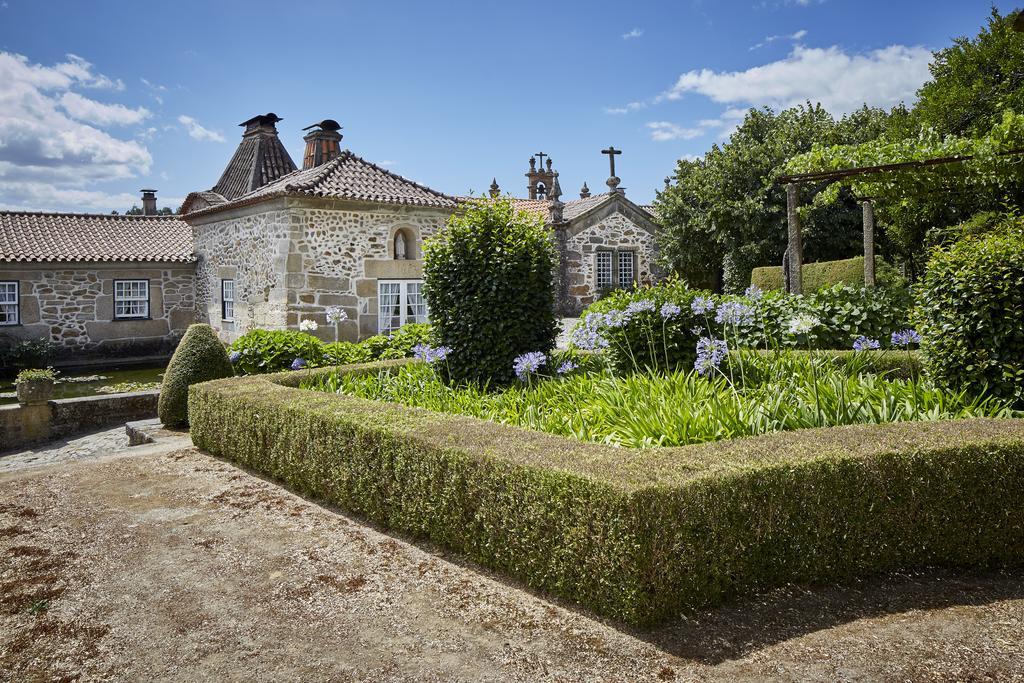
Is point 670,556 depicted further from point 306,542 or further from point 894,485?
point 306,542

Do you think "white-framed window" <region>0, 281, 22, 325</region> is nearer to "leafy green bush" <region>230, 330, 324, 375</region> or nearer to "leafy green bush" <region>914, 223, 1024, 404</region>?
"leafy green bush" <region>230, 330, 324, 375</region>

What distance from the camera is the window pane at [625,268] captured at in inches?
1056

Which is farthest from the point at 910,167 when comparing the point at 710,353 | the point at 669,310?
the point at 710,353

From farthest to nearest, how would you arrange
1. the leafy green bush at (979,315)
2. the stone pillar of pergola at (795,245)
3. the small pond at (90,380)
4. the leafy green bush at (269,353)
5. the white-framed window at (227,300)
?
the white-framed window at (227,300) → the small pond at (90,380) → the stone pillar of pergola at (795,245) → the leafy green bush at (269,353) → the leafy green bush at (979,315)

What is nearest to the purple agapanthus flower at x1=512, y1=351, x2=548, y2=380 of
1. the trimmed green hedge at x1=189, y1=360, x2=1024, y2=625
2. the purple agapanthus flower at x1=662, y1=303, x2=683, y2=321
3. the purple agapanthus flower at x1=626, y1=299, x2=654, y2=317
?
the purple agapanthus flower at x1=626, y1=299, x2=654, y2=317

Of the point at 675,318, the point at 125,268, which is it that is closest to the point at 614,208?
the point at 125,268

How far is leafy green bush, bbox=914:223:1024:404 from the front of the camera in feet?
→ 18.4

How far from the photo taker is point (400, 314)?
16938 millimetres

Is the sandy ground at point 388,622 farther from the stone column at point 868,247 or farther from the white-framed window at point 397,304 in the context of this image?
the white-framed window at point 397,304

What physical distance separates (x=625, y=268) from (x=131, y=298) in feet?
54.4

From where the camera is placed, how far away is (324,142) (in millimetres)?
22406

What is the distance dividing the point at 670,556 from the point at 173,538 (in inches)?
145

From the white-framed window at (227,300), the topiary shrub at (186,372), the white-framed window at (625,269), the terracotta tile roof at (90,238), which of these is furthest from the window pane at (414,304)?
the white-framed window at (625,269)

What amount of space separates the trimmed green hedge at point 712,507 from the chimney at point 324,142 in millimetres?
19058
